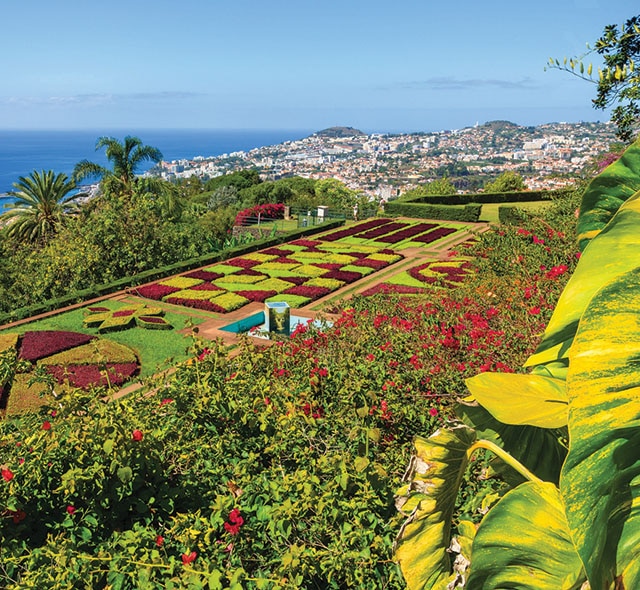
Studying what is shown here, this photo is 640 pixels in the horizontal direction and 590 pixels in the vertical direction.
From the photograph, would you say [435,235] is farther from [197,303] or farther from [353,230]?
[197,303]

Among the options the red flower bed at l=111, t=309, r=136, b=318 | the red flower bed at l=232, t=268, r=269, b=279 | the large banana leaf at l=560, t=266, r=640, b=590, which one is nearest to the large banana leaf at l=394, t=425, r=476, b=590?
the large banana leaf at l=560, t=266, r=640, b=590

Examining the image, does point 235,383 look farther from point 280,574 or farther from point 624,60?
point 624,60

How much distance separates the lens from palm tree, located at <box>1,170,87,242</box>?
74.7 ft

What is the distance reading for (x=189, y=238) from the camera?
22.1 metres

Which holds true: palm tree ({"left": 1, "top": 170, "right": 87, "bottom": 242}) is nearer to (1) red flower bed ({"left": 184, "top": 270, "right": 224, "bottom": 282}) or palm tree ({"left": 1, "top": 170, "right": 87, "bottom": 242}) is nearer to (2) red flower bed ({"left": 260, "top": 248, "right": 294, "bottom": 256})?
(1) red flower bed ({"left": 184, "top": 270, "right": 224, "bottom": 282})

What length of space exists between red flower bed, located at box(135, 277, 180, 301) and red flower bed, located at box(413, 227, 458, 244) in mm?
11748

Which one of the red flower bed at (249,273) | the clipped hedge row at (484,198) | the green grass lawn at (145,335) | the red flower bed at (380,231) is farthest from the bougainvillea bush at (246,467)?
the clipped hedge row at (484,198)

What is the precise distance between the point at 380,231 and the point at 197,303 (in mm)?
12905

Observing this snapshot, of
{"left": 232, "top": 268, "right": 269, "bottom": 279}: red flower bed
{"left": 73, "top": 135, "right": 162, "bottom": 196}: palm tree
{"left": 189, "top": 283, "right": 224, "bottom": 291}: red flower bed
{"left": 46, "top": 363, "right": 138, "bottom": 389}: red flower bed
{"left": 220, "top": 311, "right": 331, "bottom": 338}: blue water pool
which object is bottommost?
{"left": 46, "top": 363, "right": 138, "bottom": 389}: red flower bed

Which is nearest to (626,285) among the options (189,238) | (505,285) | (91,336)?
(505,285)

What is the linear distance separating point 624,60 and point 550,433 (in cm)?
734

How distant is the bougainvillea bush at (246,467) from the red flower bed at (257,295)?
9421 millimetres

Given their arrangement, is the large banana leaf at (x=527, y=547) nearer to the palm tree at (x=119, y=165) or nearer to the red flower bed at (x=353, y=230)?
the palm tree at (x=119, y=165)

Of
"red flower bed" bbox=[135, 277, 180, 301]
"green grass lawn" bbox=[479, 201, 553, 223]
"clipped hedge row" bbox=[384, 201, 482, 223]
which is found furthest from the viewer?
"green grass lawn" bbox=[479, 201, 553, 223]
